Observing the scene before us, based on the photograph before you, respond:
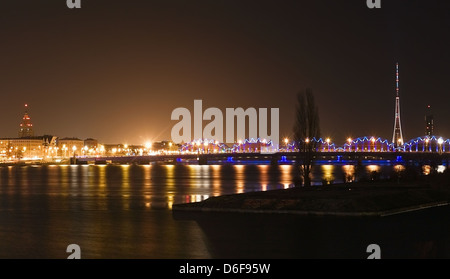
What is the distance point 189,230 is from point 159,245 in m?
3.49

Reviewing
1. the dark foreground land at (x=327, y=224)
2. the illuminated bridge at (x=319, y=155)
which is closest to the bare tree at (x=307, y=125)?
→ the dark foreground land at (x=327, y=224)

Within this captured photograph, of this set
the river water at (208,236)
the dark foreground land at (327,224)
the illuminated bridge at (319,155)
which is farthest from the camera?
the illuminated bridge at (319,155)

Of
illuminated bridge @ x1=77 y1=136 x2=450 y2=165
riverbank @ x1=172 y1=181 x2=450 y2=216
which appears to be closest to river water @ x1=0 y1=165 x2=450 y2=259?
riverbank @ x1=172 y1=181 x2=450 y2=216

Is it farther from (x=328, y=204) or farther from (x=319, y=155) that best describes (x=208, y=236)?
(x=319, y=155)

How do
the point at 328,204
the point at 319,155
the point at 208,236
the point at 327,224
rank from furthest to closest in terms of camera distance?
1. the point at 319,155
2. the point at 328,204
3. the point at 327,224
4. the point at 208,236

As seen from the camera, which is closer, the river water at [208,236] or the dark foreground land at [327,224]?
the river water at [208,236]

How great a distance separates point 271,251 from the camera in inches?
804

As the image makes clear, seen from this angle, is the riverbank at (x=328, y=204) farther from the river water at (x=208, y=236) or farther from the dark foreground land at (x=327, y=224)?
the river water at (x=208, y=236)

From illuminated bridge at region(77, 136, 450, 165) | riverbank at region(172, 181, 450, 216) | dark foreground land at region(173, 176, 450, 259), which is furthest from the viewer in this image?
illuminated bridge at region(77, 136, 450, 165)

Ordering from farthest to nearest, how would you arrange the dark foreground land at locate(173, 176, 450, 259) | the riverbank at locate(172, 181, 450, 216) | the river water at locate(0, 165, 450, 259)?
the riverbank at locate(172, 181, 450, 216) < the dark foreground land at locate(173, 176, 450, 259) < the river water at locate(0, 165, 450, 259)

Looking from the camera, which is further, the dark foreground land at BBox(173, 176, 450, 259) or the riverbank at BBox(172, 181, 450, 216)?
the riverbank at BBox(172, 181, 450, 216)

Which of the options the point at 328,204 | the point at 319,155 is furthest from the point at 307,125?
the point at 319,155

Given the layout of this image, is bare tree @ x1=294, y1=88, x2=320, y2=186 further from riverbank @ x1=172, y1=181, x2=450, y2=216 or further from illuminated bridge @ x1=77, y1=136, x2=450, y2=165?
illuminated bridge @ x1=77, y1=136, x2=450, y2=165
